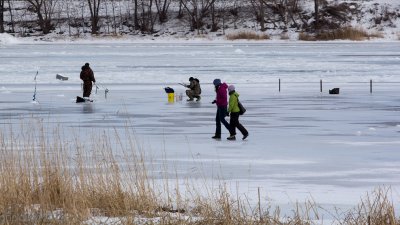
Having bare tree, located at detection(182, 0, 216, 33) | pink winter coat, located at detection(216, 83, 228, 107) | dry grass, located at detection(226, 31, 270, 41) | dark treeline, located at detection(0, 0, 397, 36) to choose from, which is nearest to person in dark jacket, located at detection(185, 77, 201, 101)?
pink winter coat, located at detection(216, 83, 228, 107)

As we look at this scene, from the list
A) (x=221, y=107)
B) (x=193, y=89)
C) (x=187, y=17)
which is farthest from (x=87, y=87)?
(x=187, y=17)

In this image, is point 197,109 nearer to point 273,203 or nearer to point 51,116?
point 51,116

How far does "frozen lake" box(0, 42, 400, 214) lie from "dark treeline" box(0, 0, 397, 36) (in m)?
39.1

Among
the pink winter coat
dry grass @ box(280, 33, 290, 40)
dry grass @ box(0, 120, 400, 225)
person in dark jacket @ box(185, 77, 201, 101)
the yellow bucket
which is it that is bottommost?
dry grass @ box(280, 33, 290, 40)

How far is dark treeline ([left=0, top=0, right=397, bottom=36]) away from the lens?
3403 inches

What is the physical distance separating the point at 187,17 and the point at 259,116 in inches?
2843

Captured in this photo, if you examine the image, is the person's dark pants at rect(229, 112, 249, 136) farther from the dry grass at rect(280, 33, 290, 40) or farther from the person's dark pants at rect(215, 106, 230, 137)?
the dry grass at rect(280, 33, 290, 40)

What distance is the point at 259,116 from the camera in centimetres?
2181

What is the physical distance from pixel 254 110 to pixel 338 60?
24.5m

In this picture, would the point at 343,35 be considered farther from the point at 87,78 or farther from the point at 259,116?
the point at 259,116

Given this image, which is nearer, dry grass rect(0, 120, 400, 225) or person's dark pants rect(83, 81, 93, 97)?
dry grass rect(0, 120, 400, 225)

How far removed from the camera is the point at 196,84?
2608cm

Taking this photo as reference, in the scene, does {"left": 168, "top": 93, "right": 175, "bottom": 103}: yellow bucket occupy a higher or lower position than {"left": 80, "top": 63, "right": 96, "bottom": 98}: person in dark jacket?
lower

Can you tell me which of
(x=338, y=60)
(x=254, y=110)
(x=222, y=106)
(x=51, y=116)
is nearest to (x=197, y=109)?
(x=254, y=110)
